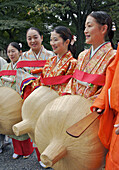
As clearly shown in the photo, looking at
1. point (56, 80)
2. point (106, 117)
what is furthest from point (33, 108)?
point (106, 117)

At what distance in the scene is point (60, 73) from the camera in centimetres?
225

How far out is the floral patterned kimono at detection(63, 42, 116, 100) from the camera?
1.81 m

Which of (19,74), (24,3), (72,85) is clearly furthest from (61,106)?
(24,3)

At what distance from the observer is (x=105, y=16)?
185cm

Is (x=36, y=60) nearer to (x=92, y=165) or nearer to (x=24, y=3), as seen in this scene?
(x=92, y=165)

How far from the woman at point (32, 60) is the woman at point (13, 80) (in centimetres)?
38

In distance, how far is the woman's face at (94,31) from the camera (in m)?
1.84

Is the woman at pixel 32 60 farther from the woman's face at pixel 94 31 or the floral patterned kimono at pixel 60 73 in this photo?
the woman's face at pixel 94 31

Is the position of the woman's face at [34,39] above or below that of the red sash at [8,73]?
above

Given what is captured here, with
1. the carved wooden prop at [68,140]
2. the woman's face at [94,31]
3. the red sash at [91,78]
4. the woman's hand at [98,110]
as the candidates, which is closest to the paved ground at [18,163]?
the carved wooden prop at [68,140]

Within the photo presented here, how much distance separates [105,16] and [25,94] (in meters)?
1.45

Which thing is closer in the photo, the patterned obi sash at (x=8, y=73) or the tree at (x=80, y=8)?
the patterned obi sash at (x=8, y=73)

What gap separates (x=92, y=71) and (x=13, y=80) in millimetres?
1651

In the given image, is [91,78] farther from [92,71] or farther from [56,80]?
[56,80]
